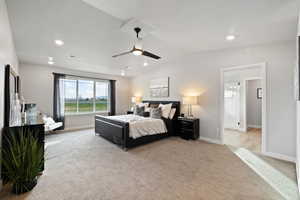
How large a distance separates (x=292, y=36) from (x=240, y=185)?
10.0ft

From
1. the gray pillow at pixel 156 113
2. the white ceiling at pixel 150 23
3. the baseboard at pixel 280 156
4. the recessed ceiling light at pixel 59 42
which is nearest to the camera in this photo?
the white ceiling at pixel 150 23

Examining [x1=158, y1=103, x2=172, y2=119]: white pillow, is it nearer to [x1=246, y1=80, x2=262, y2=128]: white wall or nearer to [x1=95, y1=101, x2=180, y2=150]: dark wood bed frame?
[x1=95, y1=101, x2=180, y2=150]: dark wood bed frame

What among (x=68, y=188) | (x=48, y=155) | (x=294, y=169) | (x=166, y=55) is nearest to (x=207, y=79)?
(x=166, y=55)

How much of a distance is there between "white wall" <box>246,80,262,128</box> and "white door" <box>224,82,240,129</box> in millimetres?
1027

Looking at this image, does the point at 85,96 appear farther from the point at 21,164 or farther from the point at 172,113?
the point at 21,164

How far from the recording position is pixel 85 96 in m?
6.12

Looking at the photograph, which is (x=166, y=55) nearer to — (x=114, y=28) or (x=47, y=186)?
(x=114, y=28)

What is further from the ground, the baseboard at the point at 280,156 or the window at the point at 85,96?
the window at the point at 85,96

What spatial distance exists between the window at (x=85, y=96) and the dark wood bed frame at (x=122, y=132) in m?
1.93

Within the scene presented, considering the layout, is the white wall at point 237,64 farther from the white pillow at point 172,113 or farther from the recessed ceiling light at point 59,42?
the recessed ceiling light at point 59,42

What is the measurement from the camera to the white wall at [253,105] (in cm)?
592

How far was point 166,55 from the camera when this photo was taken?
4.36 m

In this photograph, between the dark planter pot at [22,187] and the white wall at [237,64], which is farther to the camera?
the white wall at [237,64]

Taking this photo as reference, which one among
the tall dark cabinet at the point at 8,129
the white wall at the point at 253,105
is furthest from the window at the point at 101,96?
the white wall at the point at 253,105
